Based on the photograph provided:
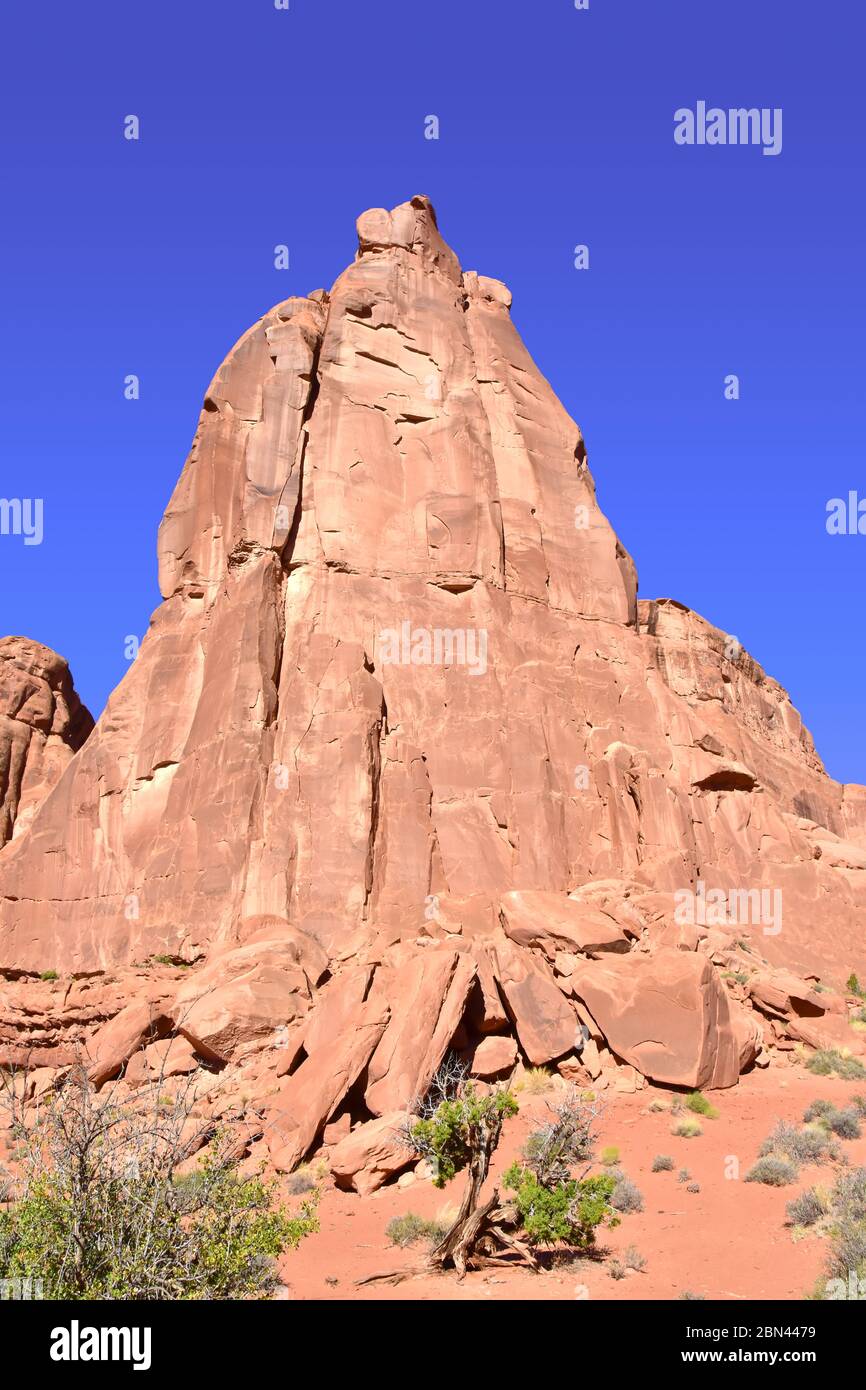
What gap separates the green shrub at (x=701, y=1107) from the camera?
22.2 m

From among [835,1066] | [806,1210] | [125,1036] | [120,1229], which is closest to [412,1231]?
[806,1210]

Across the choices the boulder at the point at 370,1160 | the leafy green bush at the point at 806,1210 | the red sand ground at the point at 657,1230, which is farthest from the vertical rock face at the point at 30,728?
the leafy green bush at the point at 806,1210

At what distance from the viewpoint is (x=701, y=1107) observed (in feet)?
73.4

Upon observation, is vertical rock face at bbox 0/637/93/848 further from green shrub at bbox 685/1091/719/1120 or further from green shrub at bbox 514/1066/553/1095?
green shrub at bbox 685/1091/719/1120

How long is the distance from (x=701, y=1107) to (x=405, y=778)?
1257cm

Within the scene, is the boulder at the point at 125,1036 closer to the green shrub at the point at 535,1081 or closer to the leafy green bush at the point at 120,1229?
the green shrub at the point at 535,1081

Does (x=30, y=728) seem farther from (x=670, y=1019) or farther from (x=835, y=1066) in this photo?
(x=835, y=1066)

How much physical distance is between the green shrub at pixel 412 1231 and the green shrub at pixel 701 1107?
7.51 meters

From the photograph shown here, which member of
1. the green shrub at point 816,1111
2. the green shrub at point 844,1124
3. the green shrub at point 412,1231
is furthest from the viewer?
the green shrub at point 816,1111

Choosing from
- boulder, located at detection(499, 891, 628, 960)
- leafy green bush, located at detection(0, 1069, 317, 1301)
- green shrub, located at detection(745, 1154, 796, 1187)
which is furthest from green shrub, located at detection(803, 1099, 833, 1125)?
leafy green bush, located at detection(0, 1069, 317, 1301)

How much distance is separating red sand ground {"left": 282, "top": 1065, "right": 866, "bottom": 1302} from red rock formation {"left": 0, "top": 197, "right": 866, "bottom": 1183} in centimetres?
181

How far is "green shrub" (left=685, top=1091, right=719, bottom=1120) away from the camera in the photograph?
22234mm

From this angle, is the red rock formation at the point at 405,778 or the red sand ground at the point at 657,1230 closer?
the red sand ground at the point at 657,1230

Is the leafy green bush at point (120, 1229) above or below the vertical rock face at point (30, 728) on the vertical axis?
below
